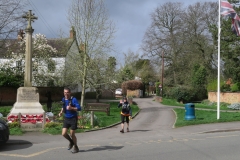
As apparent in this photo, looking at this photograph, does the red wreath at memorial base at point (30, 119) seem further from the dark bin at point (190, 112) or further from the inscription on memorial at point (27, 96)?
the dark bin at point (190, 112)

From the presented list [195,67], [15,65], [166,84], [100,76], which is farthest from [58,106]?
[166,84]

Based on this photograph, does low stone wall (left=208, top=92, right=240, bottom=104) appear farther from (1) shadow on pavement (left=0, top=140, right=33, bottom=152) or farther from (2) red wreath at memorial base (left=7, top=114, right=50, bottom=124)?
(1) shadow on pavement (left=0, top=140, right=33, bottom=152)

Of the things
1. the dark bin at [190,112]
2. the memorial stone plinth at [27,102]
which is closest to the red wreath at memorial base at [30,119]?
the memorial stone plinth at [27,102]

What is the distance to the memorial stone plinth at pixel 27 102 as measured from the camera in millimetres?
15500

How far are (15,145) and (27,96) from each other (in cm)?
598

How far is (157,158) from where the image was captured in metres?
7.91

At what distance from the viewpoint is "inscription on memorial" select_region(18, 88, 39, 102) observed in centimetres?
1575

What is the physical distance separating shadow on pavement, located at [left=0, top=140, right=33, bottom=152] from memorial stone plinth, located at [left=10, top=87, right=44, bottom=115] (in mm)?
4997

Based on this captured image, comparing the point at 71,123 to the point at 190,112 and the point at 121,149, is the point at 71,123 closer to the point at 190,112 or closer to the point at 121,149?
the point at 121,149

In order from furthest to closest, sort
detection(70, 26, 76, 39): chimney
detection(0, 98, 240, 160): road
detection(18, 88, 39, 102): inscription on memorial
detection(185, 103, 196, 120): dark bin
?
detection(70, 26, 76, 39): chimney → detection(185, 103, 196, 120): dark bin → detection(18, 88, 39, 102): inscription on memorial → detection(0, 98, 240, 160): road

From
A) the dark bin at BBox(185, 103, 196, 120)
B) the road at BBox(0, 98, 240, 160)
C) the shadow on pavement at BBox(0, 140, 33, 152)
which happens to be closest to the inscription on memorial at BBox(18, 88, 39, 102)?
the road at BBox(0, 98, 240, 160)

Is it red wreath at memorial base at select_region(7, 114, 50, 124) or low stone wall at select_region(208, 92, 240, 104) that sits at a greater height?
low stone wall at select_region(208, 92, 240, 104)

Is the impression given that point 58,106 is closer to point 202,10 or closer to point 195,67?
point 195,67

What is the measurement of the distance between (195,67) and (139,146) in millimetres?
34265
